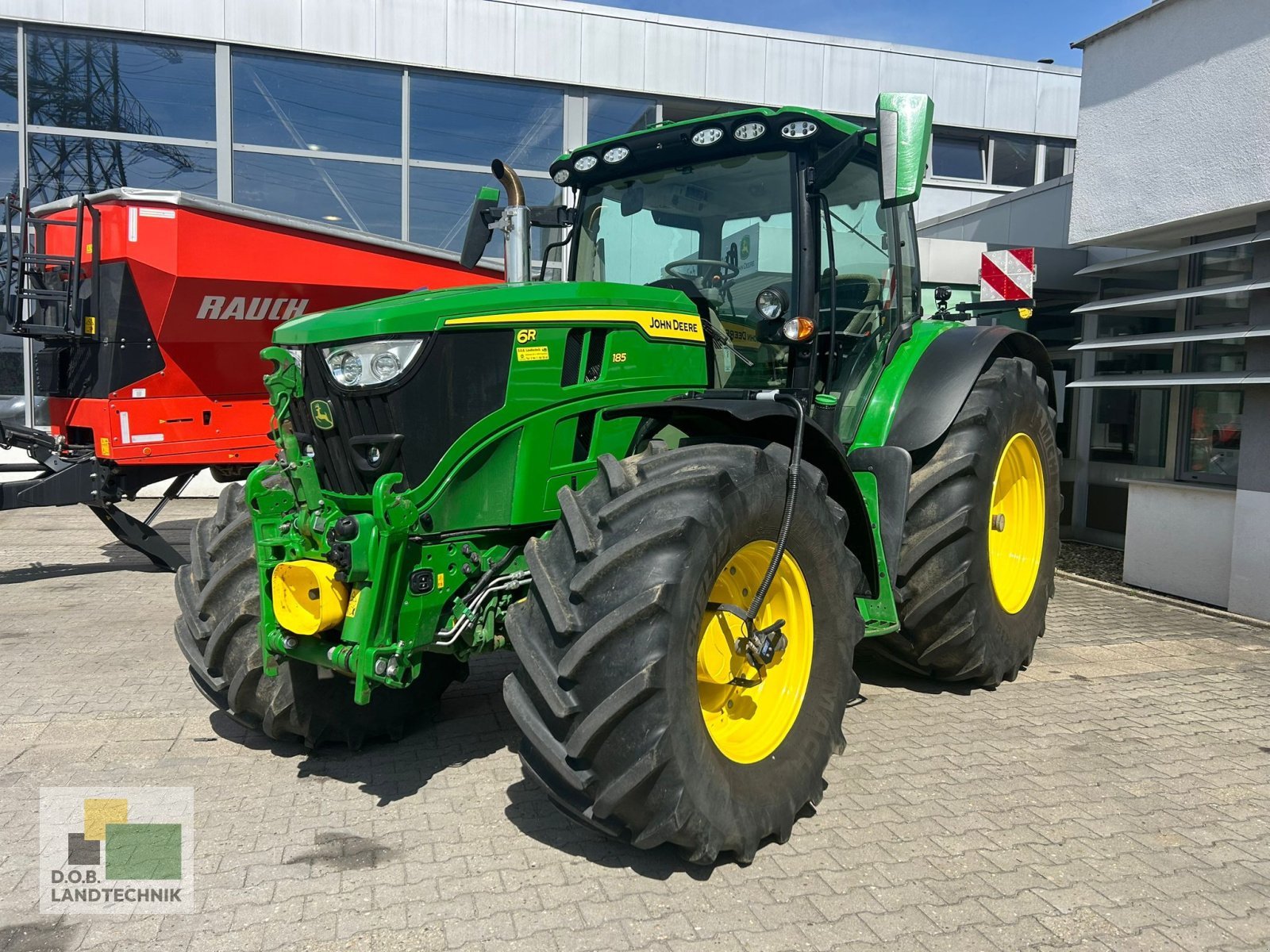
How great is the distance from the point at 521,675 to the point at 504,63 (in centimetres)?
1097

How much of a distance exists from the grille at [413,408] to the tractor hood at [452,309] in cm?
6

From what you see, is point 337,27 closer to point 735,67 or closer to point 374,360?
point 735,67

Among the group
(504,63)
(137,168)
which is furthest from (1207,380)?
(137,168)

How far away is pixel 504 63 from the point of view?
1215 cm

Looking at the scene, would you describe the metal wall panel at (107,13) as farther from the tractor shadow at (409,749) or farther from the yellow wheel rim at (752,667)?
the yellow wheel rim at (752,667)

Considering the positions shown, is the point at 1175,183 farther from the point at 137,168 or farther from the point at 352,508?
the point at 137,168

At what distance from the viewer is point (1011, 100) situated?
1407 centimetres

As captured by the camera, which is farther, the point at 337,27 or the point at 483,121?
the point at 483,121

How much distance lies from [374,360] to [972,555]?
270 centimetres

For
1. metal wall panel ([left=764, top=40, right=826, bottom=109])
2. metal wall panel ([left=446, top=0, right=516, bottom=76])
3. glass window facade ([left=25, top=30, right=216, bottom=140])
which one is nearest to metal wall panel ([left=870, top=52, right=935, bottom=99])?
metal wall panel ([left=764, top=40, right=826, bottom=109])

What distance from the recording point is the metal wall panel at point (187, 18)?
36.8ft

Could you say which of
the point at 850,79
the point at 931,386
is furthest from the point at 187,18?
the point at 931,386

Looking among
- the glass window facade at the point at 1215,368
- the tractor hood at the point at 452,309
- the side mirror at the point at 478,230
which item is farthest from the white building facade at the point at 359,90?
the tractor hood at the point at 452,309

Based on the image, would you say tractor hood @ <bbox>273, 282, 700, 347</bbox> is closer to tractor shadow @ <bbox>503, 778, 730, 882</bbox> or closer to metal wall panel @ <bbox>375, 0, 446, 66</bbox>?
tractor shadow @ <bbox>503, 778, 730, 882</bbox>
